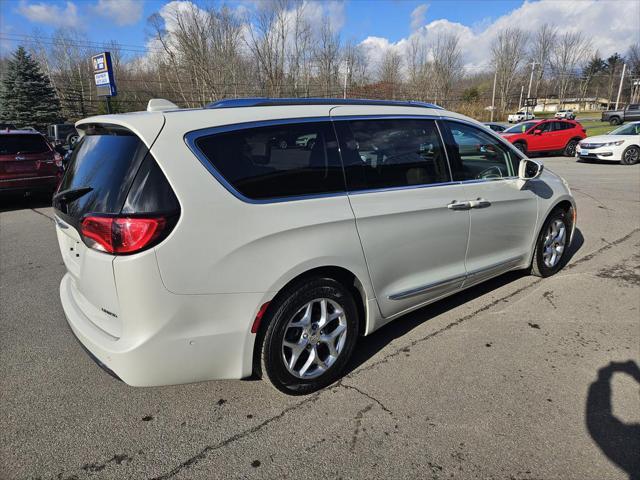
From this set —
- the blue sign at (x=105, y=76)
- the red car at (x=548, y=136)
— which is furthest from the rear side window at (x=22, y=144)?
the red car at (x=548, y=136)

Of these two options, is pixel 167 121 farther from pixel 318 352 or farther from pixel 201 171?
pixel 318 352

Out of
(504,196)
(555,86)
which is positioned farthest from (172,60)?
(555,86)

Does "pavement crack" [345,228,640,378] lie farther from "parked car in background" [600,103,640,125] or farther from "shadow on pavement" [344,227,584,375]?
"parked car in background" [600,103,640,125]

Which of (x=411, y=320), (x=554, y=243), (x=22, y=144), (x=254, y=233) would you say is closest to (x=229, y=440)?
(x=254, y=233)

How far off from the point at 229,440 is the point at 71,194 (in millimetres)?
A: 1709

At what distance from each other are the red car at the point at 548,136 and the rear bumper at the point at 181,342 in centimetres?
1922

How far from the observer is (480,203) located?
3.64 m

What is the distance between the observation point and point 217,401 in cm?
277

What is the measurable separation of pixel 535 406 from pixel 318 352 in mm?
1391

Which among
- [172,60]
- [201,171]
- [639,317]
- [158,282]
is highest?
[172,60]

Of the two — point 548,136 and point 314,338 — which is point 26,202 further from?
point 548,136

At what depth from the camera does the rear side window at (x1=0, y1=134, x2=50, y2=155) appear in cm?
859

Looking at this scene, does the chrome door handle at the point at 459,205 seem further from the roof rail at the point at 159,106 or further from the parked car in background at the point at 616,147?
the parked car in background at the point at 616,147

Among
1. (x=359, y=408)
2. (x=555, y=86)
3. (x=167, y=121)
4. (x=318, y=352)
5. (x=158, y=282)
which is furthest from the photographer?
(x=555, y=86)
